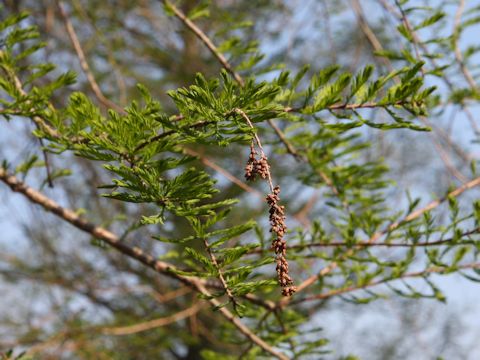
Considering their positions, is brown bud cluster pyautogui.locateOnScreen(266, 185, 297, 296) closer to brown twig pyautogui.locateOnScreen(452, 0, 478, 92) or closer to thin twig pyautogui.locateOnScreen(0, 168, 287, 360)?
thin twig pyautogui.locateOnScreen(0, 168, 287, 360)

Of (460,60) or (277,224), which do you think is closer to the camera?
(277,224)

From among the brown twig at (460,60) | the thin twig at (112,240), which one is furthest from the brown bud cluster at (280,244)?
the brown twig at (460,60)

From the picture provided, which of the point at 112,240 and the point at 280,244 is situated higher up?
the point at 112,240

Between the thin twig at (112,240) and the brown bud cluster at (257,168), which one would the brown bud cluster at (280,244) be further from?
the thin twig at (112,240)

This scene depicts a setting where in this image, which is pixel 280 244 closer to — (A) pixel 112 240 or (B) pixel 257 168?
(B) pixel 257 168

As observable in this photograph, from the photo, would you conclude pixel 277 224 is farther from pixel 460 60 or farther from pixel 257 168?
pixel 460 60

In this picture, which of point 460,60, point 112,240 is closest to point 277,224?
point 112,240

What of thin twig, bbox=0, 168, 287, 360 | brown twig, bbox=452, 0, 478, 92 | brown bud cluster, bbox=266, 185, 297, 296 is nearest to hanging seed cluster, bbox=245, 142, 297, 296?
brown bud cluster, bbox=266, 185, 297, 296

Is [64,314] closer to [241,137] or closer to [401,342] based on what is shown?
[241,137]

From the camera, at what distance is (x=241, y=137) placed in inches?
17.9

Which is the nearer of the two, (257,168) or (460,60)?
(257,168)

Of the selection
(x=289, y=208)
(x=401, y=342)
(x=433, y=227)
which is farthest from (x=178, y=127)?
(x=401, y=342)

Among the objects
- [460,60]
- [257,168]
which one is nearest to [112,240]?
[257,168]

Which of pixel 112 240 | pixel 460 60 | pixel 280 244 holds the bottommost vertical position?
pixel 280 244
